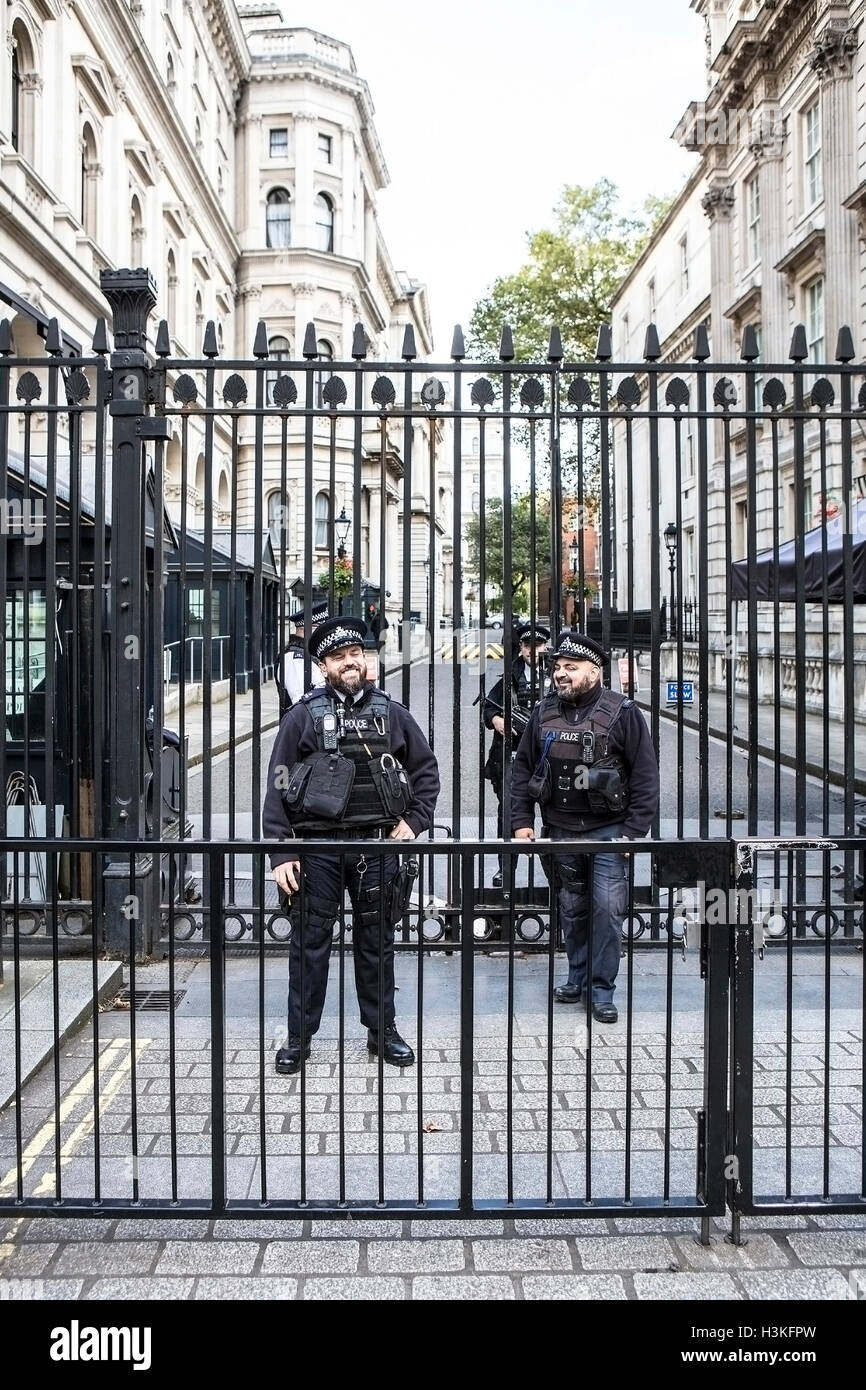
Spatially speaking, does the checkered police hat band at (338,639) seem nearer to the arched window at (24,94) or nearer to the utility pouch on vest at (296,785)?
the utility pouch on vest at (296,785)

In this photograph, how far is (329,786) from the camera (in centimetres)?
508

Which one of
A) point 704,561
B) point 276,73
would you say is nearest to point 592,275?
point 276,73

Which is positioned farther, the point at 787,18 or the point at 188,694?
the point at 787,18

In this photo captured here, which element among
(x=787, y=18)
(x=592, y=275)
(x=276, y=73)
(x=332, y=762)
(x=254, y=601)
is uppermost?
(x=276, y=73)

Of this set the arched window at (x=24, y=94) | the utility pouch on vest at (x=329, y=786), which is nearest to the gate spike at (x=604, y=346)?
the utility pouch on vest at (x=329, y=786)

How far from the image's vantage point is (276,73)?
1852 inches

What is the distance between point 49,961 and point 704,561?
4.34 meters

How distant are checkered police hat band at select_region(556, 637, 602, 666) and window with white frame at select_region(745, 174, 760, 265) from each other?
26325mm

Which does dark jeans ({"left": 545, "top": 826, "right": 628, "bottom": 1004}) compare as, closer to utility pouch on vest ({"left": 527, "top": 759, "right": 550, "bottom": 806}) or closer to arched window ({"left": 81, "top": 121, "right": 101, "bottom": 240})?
utility pouch on vest ({"left": 527, "top": 759, "right": 550, "bottom": 806})

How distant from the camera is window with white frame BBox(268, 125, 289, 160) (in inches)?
1901

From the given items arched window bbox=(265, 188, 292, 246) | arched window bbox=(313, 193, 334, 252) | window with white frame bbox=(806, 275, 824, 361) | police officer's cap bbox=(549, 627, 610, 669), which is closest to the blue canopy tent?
police officer's cap bbox=(549, 627, 610, 669)

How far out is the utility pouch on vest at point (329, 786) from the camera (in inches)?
199

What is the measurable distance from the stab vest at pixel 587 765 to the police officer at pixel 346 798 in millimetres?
713

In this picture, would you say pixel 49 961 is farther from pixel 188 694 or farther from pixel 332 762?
pixel 188 694
